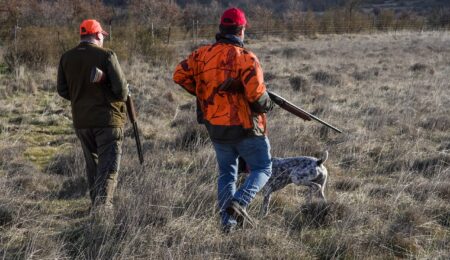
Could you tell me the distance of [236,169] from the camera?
4.03 metres

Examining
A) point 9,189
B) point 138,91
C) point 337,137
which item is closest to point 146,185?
point 9,189

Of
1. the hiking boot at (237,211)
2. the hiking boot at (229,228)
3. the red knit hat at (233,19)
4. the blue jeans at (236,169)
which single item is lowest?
the hiking boot at (229,228)

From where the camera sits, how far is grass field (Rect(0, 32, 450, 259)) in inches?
143

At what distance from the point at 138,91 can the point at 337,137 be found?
5143 mm

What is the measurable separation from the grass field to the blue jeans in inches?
8.4

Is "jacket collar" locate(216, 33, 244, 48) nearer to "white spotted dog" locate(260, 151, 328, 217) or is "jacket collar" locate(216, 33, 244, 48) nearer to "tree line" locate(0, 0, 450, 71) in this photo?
"white spotted dog" locate(260, 151, 328, 217)

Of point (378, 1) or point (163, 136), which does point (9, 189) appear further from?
point (378, 1)

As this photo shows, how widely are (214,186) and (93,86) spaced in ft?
4.45

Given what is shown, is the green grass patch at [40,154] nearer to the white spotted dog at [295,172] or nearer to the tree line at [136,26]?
the white spotted dog at [295,172]

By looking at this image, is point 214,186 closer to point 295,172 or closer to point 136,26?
point 295,172

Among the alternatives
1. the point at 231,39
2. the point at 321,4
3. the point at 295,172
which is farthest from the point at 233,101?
the point at 321,4

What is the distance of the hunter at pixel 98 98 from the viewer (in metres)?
4.26

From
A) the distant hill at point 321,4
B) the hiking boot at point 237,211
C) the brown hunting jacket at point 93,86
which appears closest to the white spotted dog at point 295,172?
the hiking boot at point 237,211

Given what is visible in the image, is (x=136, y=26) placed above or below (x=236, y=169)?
below
